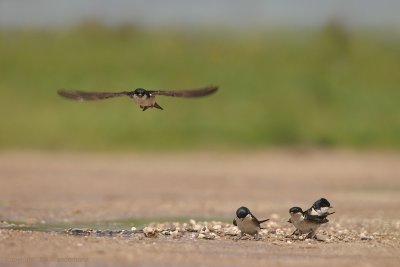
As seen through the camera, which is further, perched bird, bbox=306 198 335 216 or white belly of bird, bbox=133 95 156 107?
perched bird, bbox=306 198 335 216

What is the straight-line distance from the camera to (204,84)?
36.8 meters

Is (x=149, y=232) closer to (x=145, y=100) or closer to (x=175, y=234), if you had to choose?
(x=175, y=234)

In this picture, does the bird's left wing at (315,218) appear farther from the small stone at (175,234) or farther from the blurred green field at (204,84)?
the blurred green field at (204,84)

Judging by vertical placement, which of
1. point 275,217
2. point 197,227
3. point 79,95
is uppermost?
point 79,95

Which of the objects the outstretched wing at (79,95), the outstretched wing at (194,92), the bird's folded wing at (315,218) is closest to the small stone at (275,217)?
the bird's folded wing at (315,218)

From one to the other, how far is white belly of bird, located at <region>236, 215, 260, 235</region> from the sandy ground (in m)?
0.18

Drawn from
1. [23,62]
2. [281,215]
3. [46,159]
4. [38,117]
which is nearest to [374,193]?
[281,215]

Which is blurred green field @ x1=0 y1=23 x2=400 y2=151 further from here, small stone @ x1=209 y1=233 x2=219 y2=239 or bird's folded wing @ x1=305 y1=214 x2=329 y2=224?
bird's folded wing @ x1=305 y1=214 x2=329 y2=224

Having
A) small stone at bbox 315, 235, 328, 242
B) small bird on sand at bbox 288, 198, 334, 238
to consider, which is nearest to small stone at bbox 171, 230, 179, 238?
small bird on sand at bbox 288, 198, 334, 238

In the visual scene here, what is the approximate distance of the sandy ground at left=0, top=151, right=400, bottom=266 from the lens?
12062 millimetres

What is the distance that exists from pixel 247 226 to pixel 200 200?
7.33 meters

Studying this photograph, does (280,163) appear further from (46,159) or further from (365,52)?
(365,52)

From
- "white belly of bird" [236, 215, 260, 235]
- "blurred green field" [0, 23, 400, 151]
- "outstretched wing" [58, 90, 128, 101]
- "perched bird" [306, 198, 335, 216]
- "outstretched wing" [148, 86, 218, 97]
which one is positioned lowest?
"white belly of bird" [236, 215, 260, 235]


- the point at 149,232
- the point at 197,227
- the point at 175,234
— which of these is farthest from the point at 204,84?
the point at 149,232
